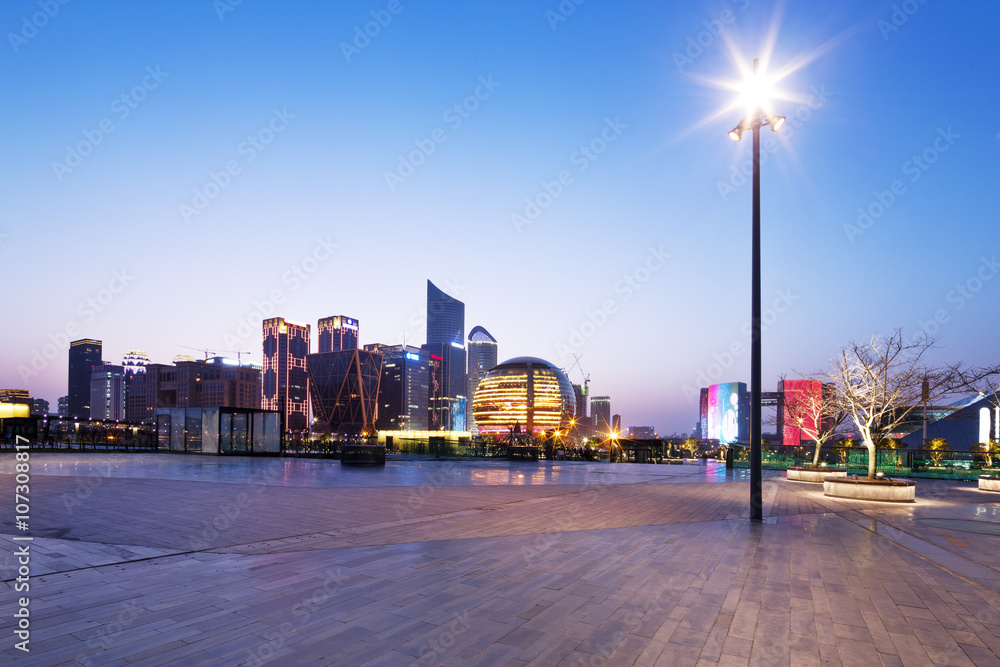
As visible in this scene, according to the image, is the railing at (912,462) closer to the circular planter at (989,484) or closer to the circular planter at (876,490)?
the circular planter at (989,484)

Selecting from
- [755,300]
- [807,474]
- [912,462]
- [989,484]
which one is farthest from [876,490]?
[912,462]

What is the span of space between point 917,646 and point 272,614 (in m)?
6.02

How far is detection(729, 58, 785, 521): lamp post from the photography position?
12.3 metres

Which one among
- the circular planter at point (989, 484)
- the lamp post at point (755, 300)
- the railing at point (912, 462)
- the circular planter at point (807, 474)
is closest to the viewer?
the lamp post at point (755, 300)

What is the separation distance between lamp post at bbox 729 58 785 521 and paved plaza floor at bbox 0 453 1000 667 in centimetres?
83

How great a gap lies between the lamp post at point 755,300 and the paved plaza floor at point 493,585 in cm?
83

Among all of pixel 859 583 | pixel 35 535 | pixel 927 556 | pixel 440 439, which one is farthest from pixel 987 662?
pixel 440 439

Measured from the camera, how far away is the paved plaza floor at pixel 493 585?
15.7 feet

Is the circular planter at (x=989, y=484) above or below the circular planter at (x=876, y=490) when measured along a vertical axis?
below

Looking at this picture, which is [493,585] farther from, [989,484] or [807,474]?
[989,484]

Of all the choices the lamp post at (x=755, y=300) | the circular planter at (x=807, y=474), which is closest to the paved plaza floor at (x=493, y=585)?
the lamp post at (x=755, y=300)

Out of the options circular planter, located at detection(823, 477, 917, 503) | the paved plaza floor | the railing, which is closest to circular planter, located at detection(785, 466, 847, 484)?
the railing

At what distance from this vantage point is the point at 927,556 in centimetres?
876

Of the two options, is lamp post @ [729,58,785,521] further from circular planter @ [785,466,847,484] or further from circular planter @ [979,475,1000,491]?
circular planter @ [979,475,1000,491]
